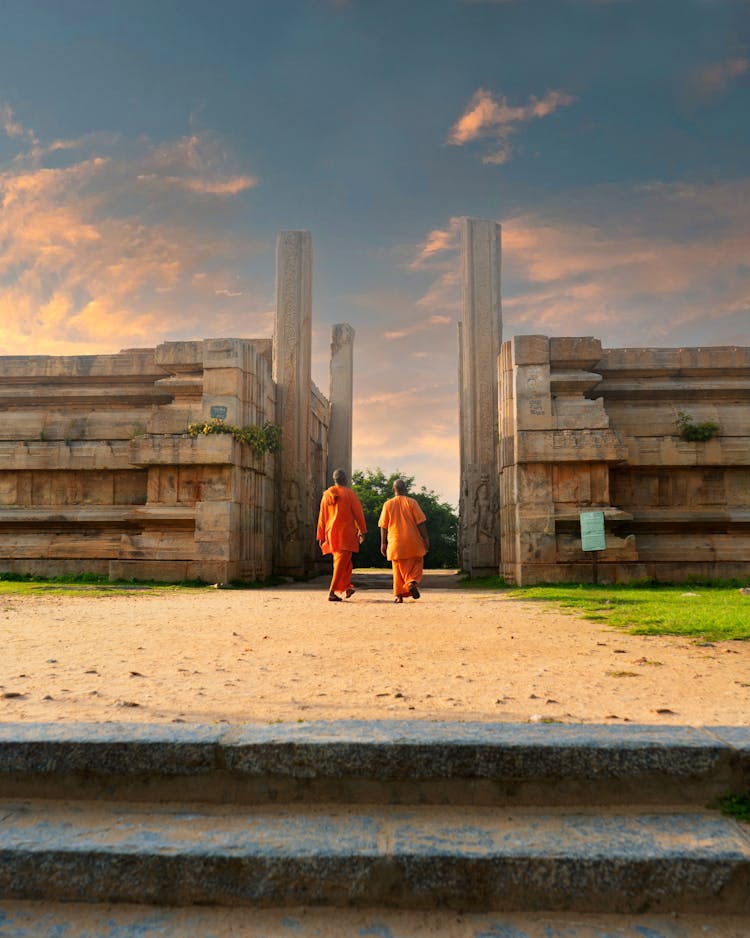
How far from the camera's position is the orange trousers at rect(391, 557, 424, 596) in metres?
10.3

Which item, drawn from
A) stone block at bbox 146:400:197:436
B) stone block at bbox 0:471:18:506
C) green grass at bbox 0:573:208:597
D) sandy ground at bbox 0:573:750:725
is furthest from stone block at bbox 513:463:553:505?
stone block at bbox 0:471:18:506

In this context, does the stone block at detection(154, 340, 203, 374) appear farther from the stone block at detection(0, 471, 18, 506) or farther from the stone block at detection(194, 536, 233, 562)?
the stone block at detection(0, 471, 18, 506)

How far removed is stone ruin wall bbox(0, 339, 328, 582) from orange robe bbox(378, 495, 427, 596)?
335cm

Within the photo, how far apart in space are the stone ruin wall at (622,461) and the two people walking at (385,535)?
222cm

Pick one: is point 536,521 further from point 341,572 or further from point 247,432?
point 247,432

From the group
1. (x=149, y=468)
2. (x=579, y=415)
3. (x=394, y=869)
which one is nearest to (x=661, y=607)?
(x=579, y=415)

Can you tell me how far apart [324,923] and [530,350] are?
37.2 feet

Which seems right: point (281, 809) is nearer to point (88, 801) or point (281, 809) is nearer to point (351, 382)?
point (88, 801)

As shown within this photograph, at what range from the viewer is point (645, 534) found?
12.4 metres

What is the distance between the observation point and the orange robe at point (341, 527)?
10742 mm

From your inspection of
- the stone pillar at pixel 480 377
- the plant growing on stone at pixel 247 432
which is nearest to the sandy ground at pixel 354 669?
the plant growing on stone at pixel 247 432

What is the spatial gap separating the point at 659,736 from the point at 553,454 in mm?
9506

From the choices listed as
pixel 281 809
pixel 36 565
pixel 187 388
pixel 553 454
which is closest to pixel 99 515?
pixel 36 565

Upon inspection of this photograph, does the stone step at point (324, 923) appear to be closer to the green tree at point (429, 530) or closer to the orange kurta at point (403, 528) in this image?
the orange kurta at point (403, 528)
